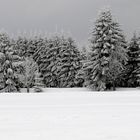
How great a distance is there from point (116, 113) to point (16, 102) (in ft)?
16.7

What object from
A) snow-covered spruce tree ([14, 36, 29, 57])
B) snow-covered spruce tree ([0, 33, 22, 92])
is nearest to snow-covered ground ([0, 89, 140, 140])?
snow-covered spruce tree ([0, 33, 22, 92])

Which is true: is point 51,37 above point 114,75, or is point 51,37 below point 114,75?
above

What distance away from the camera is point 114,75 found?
36281 mm

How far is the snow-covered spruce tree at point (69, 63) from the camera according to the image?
155 ft

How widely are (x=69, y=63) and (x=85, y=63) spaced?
34.8ft

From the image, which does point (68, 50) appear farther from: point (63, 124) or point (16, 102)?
point (63, 124)

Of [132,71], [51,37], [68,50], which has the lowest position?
[132,71]

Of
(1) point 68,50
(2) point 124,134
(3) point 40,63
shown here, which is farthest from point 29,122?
(3) point 40,63

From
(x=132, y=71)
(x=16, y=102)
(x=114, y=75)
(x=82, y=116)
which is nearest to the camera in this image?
(x=82, y=116)

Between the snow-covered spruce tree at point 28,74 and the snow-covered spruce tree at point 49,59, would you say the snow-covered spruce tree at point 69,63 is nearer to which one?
the snow-covered spruce tree at point 49,59

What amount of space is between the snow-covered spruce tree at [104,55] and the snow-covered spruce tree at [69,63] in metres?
8.86

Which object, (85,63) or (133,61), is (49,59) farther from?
(133,61)

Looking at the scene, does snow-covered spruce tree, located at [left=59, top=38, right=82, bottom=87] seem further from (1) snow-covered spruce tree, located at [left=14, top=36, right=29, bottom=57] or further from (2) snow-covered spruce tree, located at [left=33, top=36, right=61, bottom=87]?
(1) snow-covered spruce tree, located at [left=14, top=36, right=29, bottom=57]

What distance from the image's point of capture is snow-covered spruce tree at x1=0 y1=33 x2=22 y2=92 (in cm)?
3955
